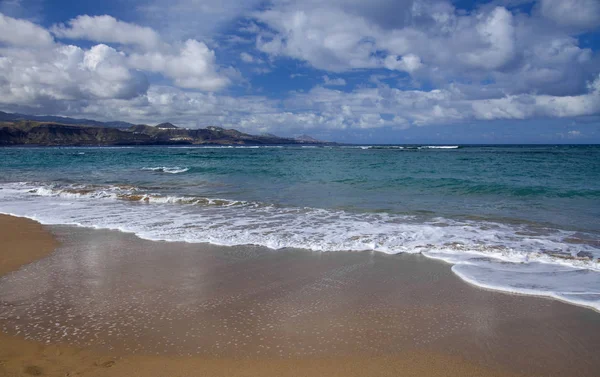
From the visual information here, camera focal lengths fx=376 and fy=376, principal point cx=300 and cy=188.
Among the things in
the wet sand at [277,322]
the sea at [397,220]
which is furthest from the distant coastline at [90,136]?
the wet sand at [277,322]

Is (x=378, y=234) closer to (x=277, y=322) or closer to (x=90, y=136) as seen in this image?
(x=277, y=322)

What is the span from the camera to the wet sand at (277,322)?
360cm

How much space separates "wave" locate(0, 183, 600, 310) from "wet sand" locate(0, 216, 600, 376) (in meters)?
0.82

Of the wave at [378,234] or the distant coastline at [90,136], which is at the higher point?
the distant coastline at [90,136]

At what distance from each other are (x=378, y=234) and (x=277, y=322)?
4.80 meters

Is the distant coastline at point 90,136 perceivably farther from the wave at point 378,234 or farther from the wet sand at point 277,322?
the wet sand at point 277,322

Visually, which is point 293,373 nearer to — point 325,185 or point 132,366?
point 132,366

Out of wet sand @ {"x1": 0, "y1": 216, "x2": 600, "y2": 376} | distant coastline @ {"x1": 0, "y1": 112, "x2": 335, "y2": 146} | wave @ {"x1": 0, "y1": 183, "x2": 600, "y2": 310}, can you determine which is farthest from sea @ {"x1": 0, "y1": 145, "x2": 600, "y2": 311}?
distant coastline @ {"x1": 0, "y1": 112, "x2": 335, "y2": 146}

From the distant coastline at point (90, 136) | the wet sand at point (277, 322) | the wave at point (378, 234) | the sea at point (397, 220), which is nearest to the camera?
the wet sand at point (277, 322)

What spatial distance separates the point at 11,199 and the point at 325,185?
528 inches

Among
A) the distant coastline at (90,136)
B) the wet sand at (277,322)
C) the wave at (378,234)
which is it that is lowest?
the wet sand at (277,322)

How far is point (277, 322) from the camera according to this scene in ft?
14.4

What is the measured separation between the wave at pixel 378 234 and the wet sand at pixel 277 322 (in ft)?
2.68

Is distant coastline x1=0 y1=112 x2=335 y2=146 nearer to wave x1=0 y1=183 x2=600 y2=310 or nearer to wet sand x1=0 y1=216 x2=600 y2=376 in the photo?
wave x1=0 y1=183 x2=600 y2=310
